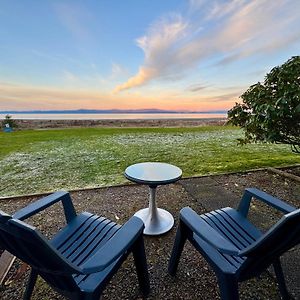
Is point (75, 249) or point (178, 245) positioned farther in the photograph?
point (178, 245)

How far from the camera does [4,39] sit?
8.51 m

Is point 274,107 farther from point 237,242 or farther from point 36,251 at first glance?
point 36,251

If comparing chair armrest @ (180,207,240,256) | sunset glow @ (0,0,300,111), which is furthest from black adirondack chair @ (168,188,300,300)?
sunset glow @ (0,0,300,111)

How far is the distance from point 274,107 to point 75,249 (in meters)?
3.07

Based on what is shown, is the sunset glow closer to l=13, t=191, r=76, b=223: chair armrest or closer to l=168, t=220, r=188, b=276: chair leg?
l=168, t=220, r=188, b=276: chair leg

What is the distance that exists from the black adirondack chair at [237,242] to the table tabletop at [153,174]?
557 mm

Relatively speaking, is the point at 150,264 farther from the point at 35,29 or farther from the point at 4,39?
the point at 4,39

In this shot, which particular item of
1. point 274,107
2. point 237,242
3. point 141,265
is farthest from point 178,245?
point 274,107

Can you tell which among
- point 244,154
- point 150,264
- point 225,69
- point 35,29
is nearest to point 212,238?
point 150,264

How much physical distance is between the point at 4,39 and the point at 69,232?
33.7 ft

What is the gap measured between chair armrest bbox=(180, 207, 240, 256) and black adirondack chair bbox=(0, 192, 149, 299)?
33 centimetres

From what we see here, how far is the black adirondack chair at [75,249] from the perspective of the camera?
86 cm

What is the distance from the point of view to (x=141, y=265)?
1.52 meters

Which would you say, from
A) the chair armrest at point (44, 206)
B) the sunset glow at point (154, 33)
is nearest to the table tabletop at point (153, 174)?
the chair armrest at point (44, 206)
